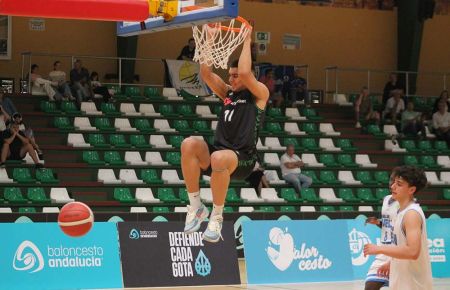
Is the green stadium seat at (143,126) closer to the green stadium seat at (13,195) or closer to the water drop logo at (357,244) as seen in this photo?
the green stadium seat at (13,195)

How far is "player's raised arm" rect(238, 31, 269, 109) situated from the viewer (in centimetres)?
828

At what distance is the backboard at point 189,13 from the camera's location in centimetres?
873

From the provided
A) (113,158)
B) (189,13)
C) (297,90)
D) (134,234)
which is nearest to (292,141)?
(297,90)

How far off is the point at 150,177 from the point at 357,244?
629cm

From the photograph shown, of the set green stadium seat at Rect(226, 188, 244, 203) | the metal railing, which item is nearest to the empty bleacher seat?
green stadium seat at Rect(226, 188, 244, 203)

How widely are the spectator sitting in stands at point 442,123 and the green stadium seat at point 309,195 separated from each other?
18.9ft

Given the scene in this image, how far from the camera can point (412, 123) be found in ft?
84.2

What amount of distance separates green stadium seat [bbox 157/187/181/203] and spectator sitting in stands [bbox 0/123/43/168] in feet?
8.96

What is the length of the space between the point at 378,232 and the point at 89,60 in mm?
11823

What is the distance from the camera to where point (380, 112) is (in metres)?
26.8

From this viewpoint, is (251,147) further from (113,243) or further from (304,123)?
(304,123)

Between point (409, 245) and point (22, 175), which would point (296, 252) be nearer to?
point (22, 175)

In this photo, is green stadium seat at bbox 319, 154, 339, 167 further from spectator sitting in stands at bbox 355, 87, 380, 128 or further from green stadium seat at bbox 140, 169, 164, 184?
green stadium seat at bbox 140, 169, 164, 184

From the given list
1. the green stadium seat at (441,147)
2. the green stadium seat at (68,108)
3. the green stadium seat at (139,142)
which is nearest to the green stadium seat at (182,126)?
the green stadium seat at (139,142)
